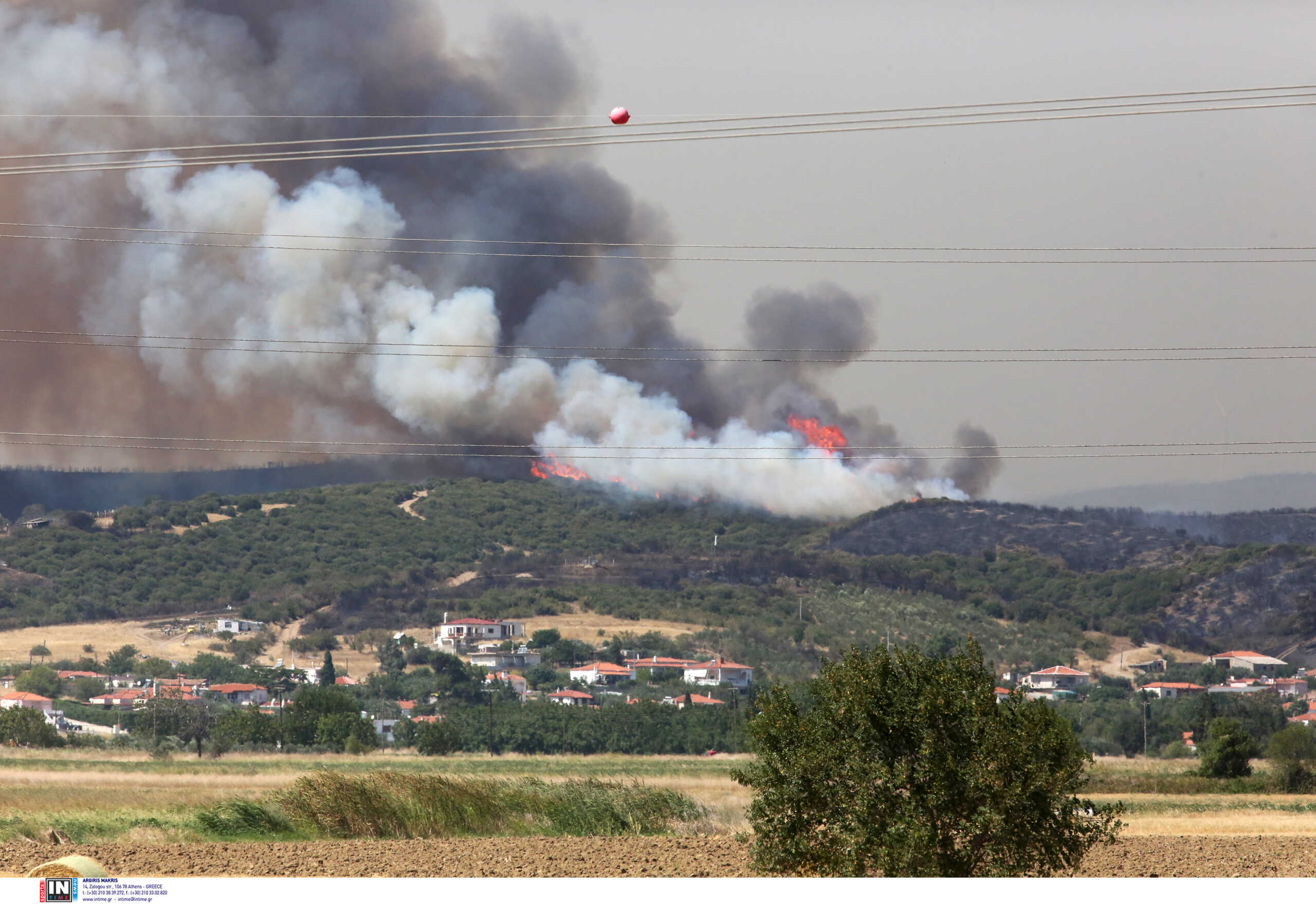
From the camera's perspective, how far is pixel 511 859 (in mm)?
25609

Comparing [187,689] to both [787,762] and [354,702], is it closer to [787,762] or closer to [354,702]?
[354,702]

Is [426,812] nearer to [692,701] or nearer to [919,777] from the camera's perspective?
[919,777]

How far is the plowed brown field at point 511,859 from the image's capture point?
76.9 ft

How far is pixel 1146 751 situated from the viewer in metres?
122

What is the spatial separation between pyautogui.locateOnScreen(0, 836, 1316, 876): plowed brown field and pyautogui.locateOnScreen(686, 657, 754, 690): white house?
149m

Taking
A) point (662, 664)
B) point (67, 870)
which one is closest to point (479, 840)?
point (67, 870)

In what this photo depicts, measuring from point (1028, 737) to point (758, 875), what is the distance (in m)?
6.50

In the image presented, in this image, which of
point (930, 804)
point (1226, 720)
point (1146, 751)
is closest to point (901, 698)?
point (930, 804)

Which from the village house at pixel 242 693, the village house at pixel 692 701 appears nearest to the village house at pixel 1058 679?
the village house at pixel 692 701

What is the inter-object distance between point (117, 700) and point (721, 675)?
263 ft

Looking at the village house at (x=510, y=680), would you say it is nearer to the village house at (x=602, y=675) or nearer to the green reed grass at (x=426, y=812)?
the village house at (x=602, y=675)

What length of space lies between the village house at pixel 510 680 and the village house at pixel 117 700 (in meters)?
43.8

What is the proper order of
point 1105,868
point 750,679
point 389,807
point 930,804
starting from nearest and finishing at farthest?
Answer: point 930,804, point 1105,868, point 389,807, point 750,679

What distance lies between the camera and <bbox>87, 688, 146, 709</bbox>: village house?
14962cm
